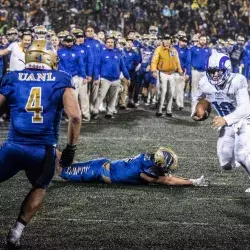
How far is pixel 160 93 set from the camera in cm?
1673

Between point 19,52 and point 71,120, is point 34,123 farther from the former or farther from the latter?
point 19,52

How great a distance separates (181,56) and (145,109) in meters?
1.60

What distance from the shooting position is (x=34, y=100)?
5.68 meters

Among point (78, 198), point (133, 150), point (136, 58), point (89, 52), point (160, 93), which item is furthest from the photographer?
point (136, 58)

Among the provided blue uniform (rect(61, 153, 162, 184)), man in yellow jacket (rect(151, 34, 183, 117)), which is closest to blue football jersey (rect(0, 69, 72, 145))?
blue uniform (rect(61, 153, 162, 184))

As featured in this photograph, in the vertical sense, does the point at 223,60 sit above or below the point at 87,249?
above

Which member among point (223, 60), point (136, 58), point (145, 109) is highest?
point (223, 60)

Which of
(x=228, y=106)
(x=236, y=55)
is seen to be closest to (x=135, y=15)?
(x=236, y=55)

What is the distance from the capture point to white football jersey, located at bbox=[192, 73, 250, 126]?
7.94m

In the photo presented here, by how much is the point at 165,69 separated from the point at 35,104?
11194 millimetres

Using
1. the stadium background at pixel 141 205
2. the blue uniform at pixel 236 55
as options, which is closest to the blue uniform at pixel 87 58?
the stadium background at pixel 141 205

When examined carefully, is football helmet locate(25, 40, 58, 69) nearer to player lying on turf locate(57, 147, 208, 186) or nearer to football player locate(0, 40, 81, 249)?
football player locate(0, 40, 81, 249)

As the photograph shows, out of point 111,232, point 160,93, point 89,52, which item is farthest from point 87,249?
point 160,93

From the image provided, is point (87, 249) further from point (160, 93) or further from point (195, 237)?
point (160, 93)
